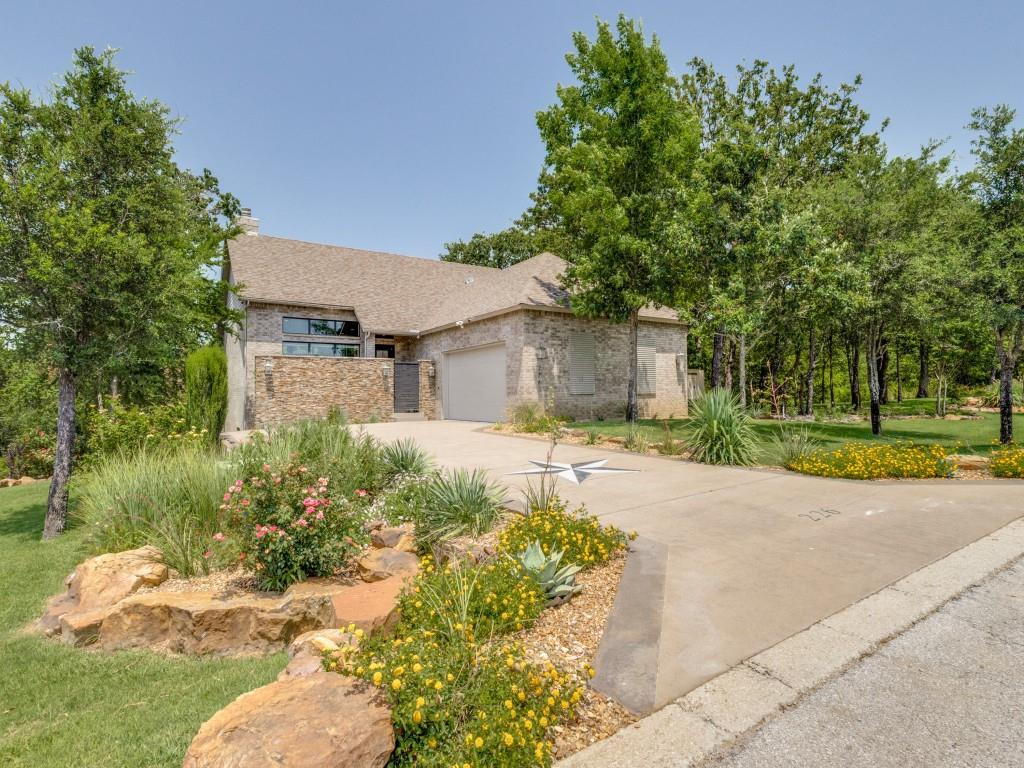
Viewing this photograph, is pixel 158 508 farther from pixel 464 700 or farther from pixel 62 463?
pixel 464 700

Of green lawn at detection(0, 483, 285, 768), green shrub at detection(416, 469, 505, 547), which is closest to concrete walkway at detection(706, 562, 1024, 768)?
green lawn at detection(0, 483, 285, 768)

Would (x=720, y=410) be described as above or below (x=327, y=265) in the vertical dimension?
below

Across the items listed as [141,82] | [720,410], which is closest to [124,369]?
[141,82]

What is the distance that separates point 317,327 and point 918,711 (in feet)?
69.3

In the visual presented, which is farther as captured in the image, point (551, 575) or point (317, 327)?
point (317, 327)

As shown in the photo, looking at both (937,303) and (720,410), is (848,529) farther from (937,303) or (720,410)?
(937,303)

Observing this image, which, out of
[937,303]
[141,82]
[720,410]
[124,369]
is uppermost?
[141,82]

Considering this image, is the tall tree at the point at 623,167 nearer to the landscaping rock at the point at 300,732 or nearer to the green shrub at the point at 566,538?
the green shrub at the point at 566,538

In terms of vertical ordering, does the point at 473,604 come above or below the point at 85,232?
below

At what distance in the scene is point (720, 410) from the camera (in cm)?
881

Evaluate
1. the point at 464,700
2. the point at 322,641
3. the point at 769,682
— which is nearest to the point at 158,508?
the point at 322,641

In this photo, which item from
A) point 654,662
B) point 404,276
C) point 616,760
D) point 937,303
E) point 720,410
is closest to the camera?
point 616,760

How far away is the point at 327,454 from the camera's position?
6.62 metres

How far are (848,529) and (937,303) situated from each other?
9877 millimetres
